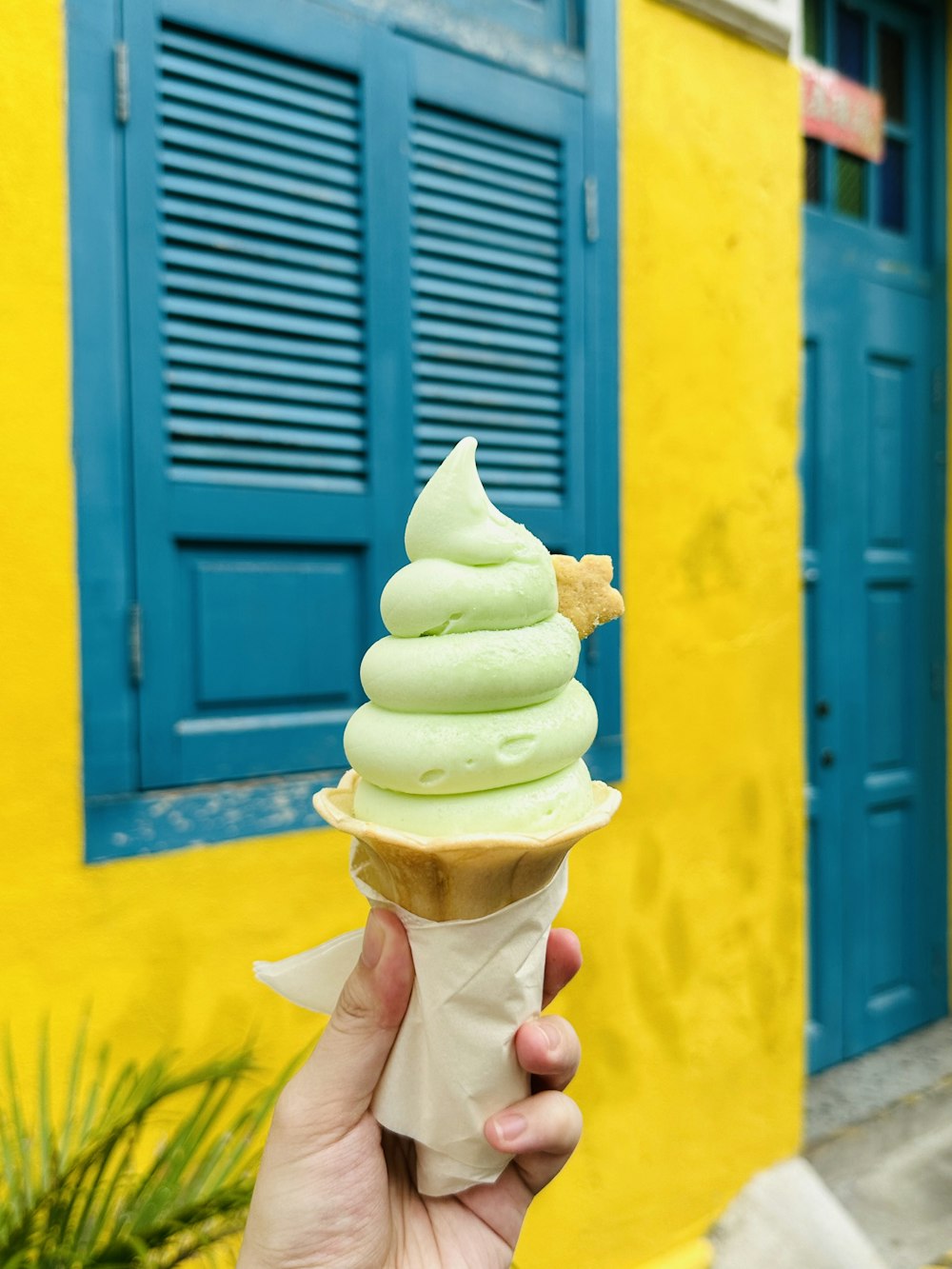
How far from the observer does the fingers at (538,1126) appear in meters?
1.45

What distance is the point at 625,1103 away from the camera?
3281 millimetres

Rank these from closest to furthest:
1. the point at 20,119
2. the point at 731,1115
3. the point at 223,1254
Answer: the point at 20,119 < the point at 223,1254 < the point at 731,1115

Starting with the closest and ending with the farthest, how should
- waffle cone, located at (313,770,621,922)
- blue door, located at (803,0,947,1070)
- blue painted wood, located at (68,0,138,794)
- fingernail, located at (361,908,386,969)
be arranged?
waffle cone, located at (313,770,621,922)
fingernail, located at (361,908,386,969)
blue painted wood, located at (68,0,138,794)
blue door, located at (803,0,947,1070)

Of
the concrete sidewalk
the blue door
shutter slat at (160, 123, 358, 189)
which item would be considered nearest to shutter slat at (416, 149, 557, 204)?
shutter slat at (160, 123, 358, 189)

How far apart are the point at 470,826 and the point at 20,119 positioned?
5.83ft

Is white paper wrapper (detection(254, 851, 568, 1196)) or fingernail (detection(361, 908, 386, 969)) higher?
fingernail (detection(361, 908, 386, 969))

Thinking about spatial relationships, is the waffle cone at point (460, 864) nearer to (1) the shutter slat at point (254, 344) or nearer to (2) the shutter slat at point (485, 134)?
(1) the shutter slat at point (254, 344)

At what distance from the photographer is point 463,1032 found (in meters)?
1.43

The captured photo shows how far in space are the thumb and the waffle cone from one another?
0.19ft

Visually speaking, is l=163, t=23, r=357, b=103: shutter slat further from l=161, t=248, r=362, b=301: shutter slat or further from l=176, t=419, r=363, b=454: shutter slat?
l=176, t=419, r=363, b=454: shutter slat

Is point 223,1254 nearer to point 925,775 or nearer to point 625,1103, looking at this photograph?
point 625,1103

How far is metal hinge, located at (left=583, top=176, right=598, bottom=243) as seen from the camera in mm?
3117

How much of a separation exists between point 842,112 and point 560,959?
3938 mm

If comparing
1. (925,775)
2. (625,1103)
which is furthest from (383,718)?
(925,775)
